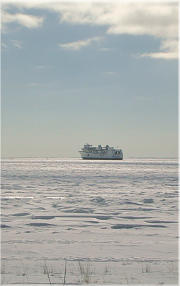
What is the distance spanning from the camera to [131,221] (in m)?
9.84

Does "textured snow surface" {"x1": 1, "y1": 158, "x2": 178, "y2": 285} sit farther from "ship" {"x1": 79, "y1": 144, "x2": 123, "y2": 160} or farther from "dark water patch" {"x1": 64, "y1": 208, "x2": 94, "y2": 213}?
"ship" {"x1": 79, "y1": 144, "x2": 123, "y2": 160}

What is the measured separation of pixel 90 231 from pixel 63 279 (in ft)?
11.1

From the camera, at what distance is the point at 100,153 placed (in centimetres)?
14775

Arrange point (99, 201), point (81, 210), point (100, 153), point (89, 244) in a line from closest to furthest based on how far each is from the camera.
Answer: point (89, 244) < point (81, 210) < point (99, 201) < point (100, 153)

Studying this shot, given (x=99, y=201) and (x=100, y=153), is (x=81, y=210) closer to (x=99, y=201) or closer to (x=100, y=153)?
(x=99, y=201)

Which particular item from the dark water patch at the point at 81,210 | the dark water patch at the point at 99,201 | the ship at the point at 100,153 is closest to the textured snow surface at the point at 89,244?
the dark water patch at the point at 81,210

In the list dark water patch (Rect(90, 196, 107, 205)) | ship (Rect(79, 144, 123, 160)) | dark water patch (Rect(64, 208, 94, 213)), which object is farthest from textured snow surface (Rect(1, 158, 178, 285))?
ship (Rect(79, 144, 123, 160))

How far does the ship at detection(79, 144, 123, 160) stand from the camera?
481ft

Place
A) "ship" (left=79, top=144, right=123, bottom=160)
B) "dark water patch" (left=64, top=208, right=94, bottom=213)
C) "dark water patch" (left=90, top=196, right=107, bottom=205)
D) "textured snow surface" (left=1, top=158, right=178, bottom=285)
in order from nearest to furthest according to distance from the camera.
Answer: "textured snow surface" (left=1, top=158, right=178, bottom=285)
"dark water patch" (left=64, top=208, right=94, bottom=213)
"dark water patch" (left=90, top=196, right=107, bottom=205)
"ship" (left=79, top=144, right=123, bottom=160)

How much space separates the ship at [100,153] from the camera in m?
147

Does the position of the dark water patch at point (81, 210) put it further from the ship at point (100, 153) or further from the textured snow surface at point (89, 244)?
the ship at point (100, 153)

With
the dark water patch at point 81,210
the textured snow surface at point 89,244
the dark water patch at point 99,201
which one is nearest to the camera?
the textured snow surface at point 89,244

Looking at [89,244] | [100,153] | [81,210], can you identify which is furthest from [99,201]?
[100,153]

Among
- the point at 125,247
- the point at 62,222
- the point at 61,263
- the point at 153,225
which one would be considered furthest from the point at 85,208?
the point at 61,263
